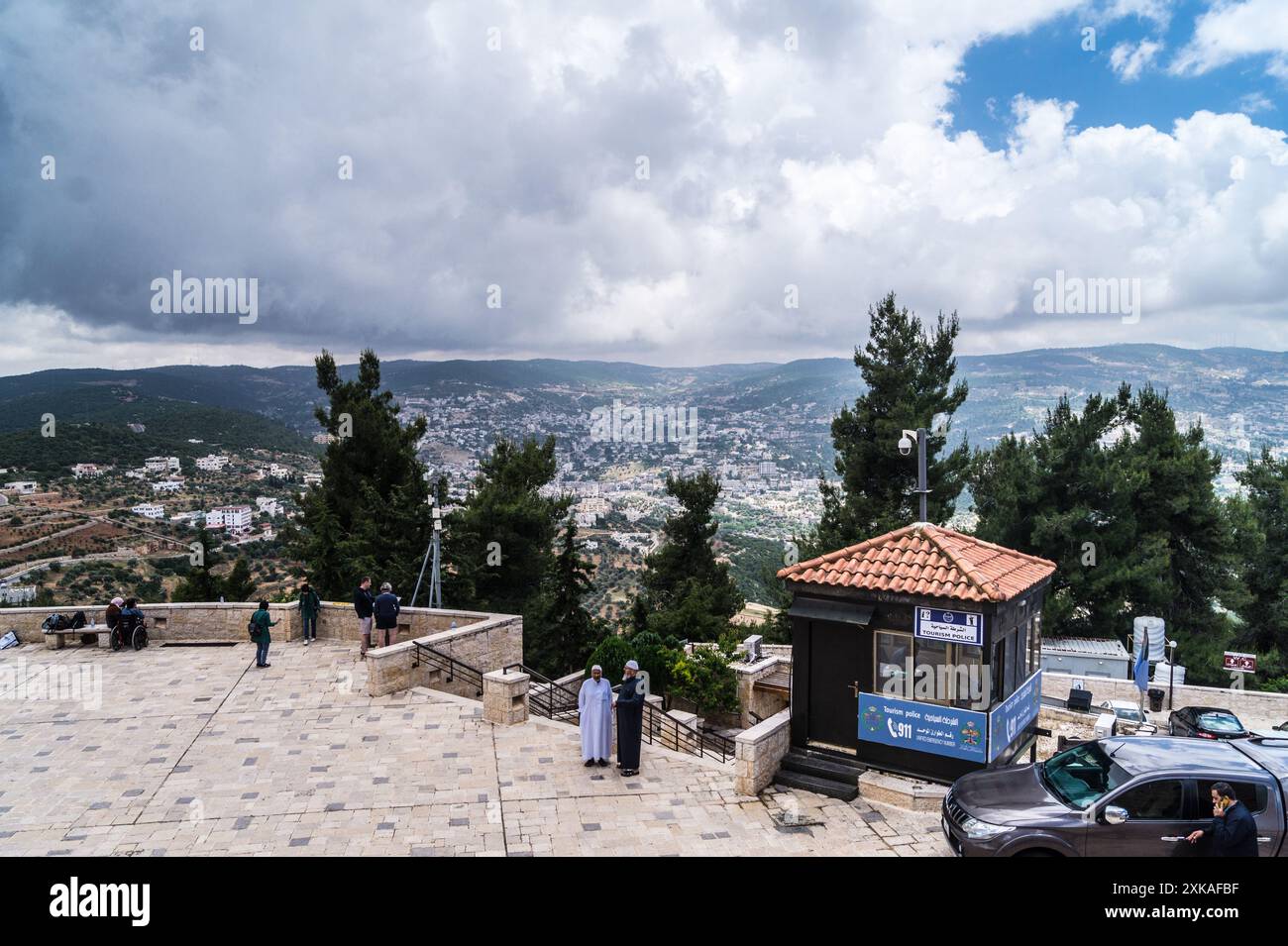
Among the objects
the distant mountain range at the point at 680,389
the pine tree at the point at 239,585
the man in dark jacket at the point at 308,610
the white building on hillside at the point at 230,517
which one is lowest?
the pine tree at the point at 239,585

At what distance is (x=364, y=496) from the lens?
1141 inches

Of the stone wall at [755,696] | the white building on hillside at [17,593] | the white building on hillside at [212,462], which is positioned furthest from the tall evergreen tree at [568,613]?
the white building on hillside at [212,462]

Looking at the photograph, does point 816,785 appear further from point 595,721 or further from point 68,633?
point 68,633

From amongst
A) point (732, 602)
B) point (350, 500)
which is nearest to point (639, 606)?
point (732, 602)

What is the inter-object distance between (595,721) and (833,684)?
3382mm

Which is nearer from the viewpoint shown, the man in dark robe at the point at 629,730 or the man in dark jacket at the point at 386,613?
the man in dark robe at the point at 629,730

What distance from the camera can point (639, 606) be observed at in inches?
1313

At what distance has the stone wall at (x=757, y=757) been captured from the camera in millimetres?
10344

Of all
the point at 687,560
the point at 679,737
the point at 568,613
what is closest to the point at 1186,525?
the point at 687,560

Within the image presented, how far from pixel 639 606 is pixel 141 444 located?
4719cm

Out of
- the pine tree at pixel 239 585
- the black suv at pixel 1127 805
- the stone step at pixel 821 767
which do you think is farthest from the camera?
the pine tree at pixel 239 585

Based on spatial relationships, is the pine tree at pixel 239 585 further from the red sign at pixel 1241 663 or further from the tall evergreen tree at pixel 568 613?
the red sign at pixel 1241 663

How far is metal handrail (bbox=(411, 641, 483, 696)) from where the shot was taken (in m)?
14.9

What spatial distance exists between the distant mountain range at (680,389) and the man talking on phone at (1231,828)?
51.3 m
